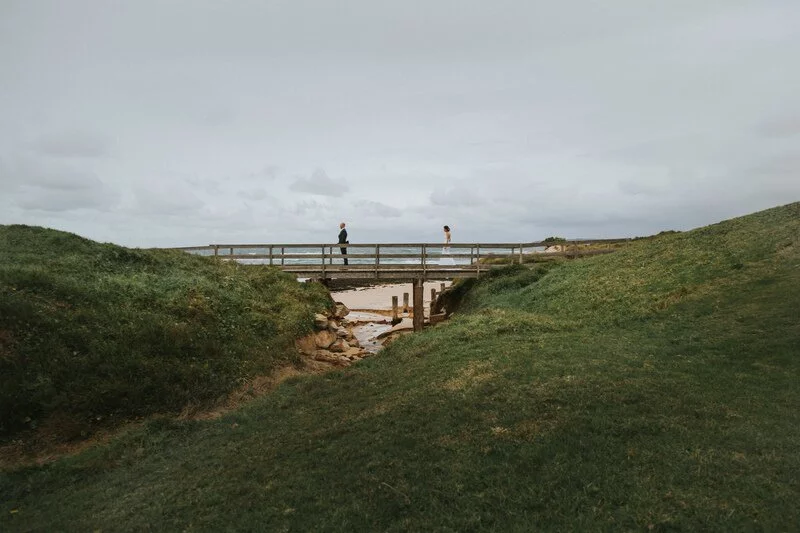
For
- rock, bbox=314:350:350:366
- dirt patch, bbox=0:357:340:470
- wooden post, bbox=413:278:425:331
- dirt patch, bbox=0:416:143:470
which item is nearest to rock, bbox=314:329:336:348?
rock, bbox=314:350:350:366

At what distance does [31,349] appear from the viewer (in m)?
10.8

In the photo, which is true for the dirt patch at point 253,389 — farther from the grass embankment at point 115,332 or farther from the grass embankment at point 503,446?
the grass embankment at point 503,446

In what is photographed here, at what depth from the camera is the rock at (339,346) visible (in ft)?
62.3

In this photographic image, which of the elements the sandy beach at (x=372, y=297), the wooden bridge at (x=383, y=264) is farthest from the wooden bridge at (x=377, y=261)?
the sandy beach at (x=372, y=297)

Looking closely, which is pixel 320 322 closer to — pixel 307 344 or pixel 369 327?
pixel 307 344

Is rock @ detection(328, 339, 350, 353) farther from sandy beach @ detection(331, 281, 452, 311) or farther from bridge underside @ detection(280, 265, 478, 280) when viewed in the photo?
sandy beach @ detection(331, 281, 452, 311)

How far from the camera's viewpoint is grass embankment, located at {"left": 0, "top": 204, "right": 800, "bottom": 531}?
5254mm

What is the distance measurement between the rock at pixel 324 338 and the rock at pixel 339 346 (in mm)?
163

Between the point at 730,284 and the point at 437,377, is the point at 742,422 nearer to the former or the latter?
the point at 437,377

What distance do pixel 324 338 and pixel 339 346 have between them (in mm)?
857

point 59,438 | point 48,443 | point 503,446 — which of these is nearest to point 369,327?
point 59,438

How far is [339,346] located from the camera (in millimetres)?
19266

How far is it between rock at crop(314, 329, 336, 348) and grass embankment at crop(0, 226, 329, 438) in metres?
0.59

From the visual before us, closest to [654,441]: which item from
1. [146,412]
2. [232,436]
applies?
[232,436]
